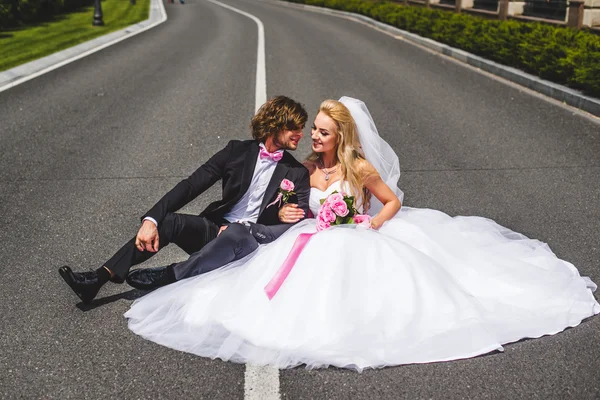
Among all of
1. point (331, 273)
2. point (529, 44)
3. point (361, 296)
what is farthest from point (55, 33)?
point (361, 296)

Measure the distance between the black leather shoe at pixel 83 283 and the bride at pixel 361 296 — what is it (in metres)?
0.31

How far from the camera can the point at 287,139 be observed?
488 centimetres

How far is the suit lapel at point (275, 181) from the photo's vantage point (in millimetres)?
4949

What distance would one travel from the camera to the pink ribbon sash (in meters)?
4.18

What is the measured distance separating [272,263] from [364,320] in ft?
2.31

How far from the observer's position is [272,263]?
14.3 feet

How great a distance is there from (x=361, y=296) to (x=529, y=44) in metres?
12.2

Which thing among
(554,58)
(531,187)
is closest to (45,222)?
(531,187)

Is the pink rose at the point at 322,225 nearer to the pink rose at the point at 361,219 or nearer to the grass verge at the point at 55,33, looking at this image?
the pink rose at the point at 361,219

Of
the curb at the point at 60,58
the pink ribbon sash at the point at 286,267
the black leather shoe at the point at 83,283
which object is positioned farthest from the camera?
the curb at the point at 60,58

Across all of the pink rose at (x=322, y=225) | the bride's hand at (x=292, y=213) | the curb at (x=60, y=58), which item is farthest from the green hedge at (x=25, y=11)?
the pink rose at (x=322, y=225)

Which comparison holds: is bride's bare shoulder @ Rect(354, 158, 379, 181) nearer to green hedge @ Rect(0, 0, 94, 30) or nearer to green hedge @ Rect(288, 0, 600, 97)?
green hedge @ Rect(288, 0, 600, 97)

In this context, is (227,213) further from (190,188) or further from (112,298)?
(112,298)

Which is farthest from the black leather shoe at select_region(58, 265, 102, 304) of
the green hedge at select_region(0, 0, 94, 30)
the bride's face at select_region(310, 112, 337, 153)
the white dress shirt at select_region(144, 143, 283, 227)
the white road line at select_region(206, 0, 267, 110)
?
the green hedge at select_region(0, 0, 94, 30)
